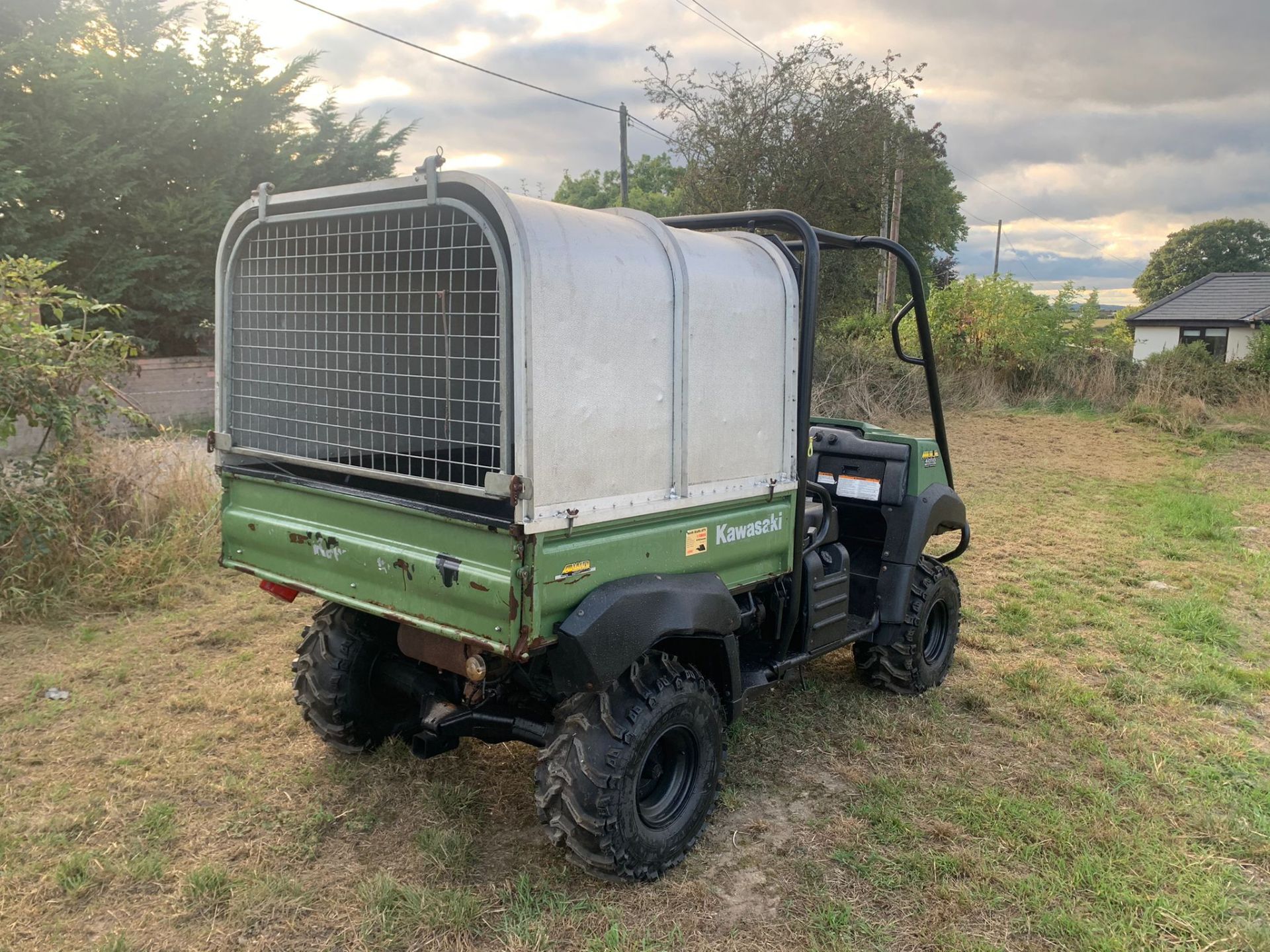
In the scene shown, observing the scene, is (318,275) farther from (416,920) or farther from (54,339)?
(54,339)

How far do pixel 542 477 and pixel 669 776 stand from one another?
4.15 ft

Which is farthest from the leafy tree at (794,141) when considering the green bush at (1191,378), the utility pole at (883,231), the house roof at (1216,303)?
the house roof at (1216,303)

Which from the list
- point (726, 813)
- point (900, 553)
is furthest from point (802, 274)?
point (726, 813)

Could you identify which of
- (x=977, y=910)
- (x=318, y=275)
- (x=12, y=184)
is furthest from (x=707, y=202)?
(x=977, y=910)

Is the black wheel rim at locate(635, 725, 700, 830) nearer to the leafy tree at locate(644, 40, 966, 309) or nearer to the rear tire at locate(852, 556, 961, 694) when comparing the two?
the rear tire at locate(852, 556, 961, 694)

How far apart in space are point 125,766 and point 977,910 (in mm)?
3128

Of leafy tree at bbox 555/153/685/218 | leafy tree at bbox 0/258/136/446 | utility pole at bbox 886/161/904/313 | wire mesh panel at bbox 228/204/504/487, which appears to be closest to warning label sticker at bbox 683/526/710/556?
wire mesh panel at bbox 228/204/504/487

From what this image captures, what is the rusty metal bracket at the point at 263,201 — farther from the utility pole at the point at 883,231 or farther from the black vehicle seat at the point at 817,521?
the utility pole at the point at 883,231

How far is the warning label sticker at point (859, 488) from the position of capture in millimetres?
4324

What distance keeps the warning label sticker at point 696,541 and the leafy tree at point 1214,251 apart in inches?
2669

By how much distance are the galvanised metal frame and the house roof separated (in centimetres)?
4028

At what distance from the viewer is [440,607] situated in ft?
8.90

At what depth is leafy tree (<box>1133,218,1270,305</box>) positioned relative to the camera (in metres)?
62.0

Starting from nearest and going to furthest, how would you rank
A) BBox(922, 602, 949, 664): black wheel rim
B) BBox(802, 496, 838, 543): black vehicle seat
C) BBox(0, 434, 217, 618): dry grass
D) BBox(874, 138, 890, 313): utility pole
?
BBox(802, 496, 838, 543): black vehicle seat
BBox(922, 602, 949, 664): black wheel rim
BBox(0, 434, 217, 618): dry grass
BBox(874, 138, 890, 313): utility pole
